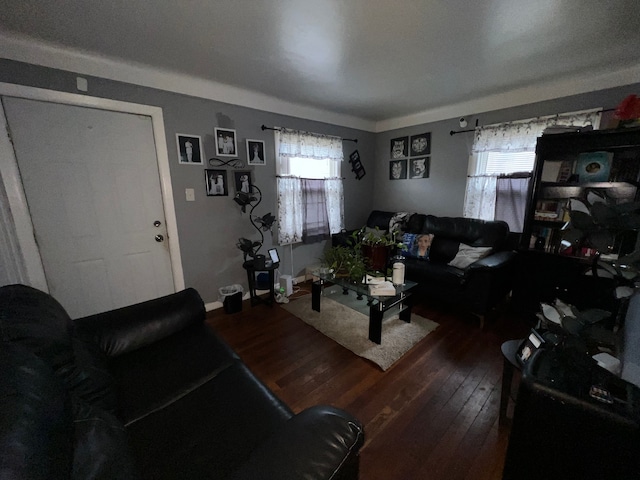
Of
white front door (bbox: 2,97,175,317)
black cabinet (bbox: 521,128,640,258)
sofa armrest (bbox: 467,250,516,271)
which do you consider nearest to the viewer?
white front door (bbox: 2,97,175,317)

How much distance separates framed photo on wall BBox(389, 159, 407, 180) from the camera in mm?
3931

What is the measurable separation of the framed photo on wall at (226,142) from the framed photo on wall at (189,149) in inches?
7.2

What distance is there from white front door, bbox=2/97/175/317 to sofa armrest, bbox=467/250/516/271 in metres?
3.04

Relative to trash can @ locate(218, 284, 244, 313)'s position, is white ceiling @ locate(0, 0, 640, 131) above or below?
above

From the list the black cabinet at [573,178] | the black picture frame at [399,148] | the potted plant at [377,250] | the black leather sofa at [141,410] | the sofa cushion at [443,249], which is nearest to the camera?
the black leather sofa at [141,410]

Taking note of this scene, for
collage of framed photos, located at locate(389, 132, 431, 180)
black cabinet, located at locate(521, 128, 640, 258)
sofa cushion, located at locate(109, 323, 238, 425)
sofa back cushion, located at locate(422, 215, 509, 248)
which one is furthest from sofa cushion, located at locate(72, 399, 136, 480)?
collage of framed photos, located at locate(389, 132, 431, 180)

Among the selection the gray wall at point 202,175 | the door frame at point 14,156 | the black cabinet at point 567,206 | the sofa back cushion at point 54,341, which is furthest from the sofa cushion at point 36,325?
the black cabinet at point 567,206

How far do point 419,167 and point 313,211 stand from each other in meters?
1.73

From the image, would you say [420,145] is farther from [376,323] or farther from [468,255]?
[376,323]

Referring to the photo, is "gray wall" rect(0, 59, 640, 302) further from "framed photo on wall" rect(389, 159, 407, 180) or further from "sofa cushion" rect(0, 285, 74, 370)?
"sofa cushion" rect(0, 285, 74, 370)

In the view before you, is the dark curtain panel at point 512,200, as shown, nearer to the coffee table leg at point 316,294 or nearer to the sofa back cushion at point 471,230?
Result: the sofa back cushion at point 471,230

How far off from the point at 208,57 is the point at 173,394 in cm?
236

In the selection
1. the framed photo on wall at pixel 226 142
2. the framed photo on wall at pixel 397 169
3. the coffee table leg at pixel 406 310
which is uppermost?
the framed photo on wall at pixel 226 142

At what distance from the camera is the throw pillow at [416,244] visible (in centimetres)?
305
